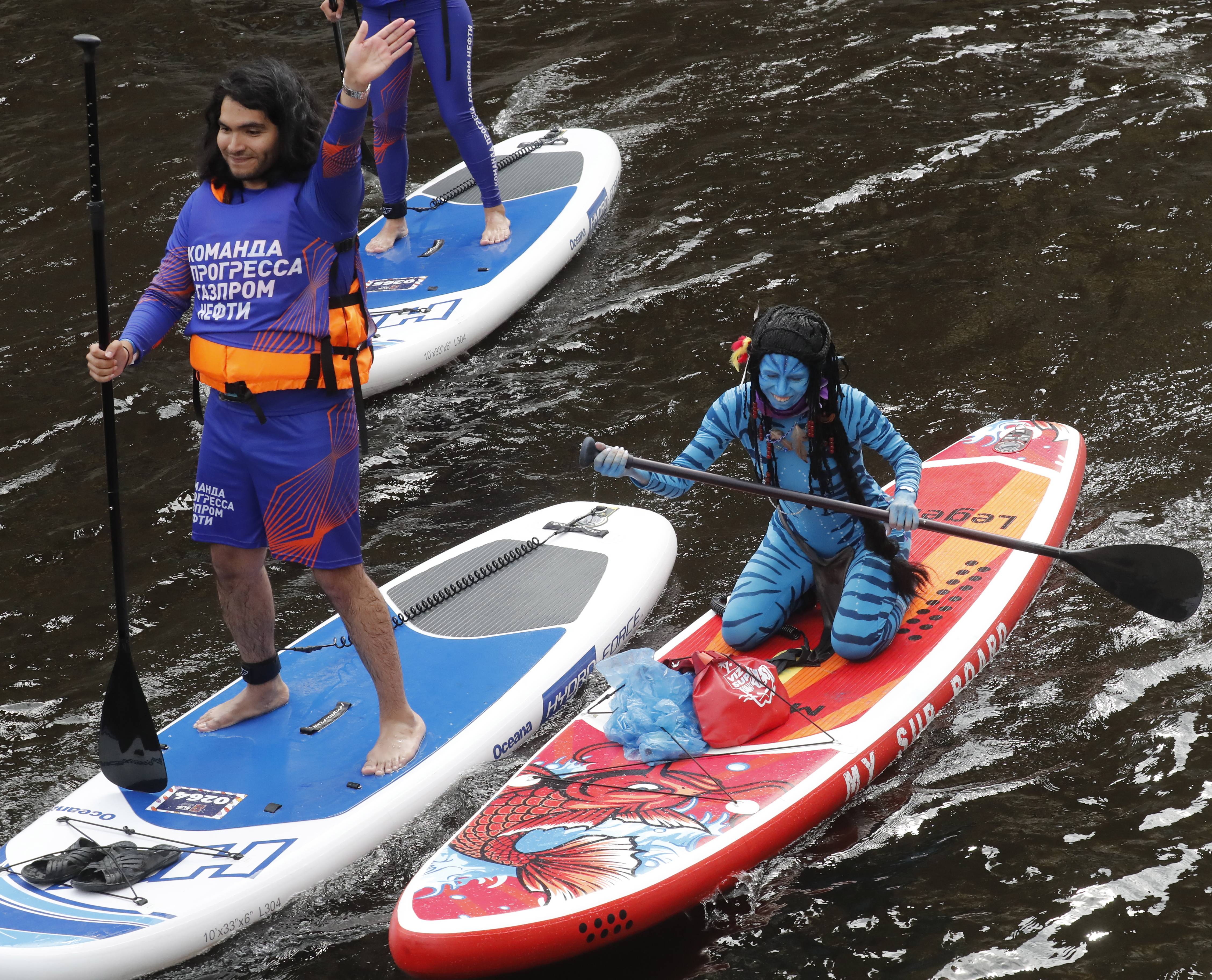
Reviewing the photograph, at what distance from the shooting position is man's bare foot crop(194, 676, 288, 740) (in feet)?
12.7

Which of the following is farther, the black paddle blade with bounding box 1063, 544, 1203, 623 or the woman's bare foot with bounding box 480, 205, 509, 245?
the woman's bare foot with bounding box 480, 205, 509, 245

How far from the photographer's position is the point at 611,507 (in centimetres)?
486

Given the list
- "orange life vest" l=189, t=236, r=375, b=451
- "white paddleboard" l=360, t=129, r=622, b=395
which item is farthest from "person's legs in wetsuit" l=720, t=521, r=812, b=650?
"white paddleboard" l=360, t=129, r=622, b=395

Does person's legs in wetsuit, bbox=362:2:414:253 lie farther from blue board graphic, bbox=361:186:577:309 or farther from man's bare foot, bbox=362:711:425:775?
man's bare foot, bbox=362:711:425:775

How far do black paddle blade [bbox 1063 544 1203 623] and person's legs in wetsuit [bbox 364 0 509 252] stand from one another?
157 inches

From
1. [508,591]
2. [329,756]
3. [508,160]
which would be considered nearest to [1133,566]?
[508,591]

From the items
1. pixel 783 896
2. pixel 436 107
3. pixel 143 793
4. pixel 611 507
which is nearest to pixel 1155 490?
pixel 611 507

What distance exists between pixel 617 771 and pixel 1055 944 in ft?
3.93

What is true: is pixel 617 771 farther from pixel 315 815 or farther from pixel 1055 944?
pixel 1055 944

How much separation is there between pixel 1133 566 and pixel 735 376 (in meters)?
2.63

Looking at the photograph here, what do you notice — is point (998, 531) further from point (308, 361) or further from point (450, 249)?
point (450, 249)

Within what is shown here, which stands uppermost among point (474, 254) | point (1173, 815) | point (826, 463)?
point (474, 254)

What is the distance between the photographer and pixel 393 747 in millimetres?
3670

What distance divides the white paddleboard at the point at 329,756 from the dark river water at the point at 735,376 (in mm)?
140
